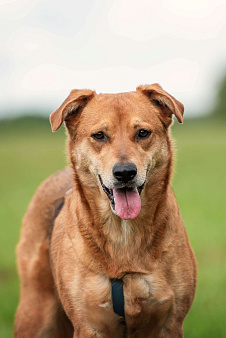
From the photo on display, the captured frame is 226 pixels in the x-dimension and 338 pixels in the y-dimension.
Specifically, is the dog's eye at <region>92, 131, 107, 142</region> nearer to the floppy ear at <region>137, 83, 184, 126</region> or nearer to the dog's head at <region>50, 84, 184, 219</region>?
the dog's head at <region>50, 84, 184, 219</region>

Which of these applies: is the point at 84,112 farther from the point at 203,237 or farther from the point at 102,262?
the point at 203,237

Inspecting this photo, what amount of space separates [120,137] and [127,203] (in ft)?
1.81

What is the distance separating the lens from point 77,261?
16.8 feet

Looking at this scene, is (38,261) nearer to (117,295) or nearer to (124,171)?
(117,295)

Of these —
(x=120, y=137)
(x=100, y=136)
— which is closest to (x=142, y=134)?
(x=120, y=137)

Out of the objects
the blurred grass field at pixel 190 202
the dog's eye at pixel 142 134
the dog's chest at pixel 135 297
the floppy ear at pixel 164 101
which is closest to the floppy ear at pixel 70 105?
the floppy ear at pixel 164 101

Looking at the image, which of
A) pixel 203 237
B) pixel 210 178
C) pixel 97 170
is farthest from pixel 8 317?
pixel 210 178

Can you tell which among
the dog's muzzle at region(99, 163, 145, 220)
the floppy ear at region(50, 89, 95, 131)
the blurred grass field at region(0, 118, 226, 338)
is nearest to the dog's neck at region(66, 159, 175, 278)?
the dog's muzzle at region(99, 163, 145, 220)

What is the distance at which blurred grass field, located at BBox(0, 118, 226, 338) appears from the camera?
770 cm

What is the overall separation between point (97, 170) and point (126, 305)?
113 centimetres

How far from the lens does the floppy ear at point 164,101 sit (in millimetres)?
5129

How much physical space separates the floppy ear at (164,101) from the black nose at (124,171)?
69cm

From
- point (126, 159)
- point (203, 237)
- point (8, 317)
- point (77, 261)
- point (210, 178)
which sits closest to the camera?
point (126, 159)

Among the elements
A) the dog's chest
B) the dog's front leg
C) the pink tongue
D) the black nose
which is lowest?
the dog's front leg
